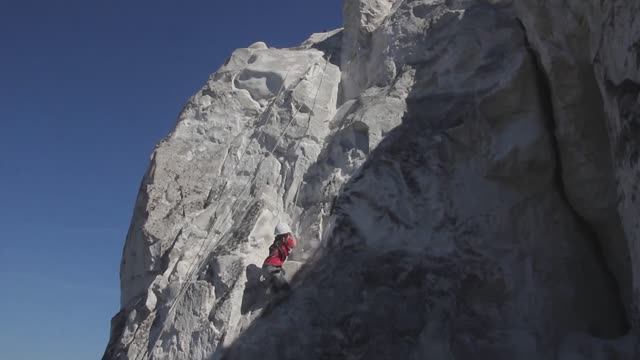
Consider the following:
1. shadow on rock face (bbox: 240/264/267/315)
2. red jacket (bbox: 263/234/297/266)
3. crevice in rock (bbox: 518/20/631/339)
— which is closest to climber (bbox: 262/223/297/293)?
red jacket (bbox: 263/234/297/266)

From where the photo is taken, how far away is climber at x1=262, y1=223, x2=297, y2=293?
7.93 metres

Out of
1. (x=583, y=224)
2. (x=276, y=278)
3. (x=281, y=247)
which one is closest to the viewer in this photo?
(x=583, y=224)

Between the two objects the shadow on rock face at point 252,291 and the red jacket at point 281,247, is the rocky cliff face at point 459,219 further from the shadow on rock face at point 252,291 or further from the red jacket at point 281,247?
the red jacket at point 281,247

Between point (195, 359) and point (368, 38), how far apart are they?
5.89 meters

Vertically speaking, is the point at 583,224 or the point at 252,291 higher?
the point at 252,291

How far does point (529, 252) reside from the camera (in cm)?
742

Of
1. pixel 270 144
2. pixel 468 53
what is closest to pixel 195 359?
pixel 270 144

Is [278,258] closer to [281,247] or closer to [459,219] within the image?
[281,247]

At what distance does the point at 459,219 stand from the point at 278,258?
7.32 ft

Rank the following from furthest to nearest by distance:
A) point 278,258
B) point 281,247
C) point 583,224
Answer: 1. point 281,247
2. point 278,258
3. point 583,224

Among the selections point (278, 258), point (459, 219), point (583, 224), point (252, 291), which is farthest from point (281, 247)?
point (583, 224)

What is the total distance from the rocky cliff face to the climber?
22cm

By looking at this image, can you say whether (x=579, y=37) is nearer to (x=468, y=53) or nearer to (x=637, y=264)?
(x=468, y=53)

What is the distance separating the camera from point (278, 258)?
8367 millimetres
